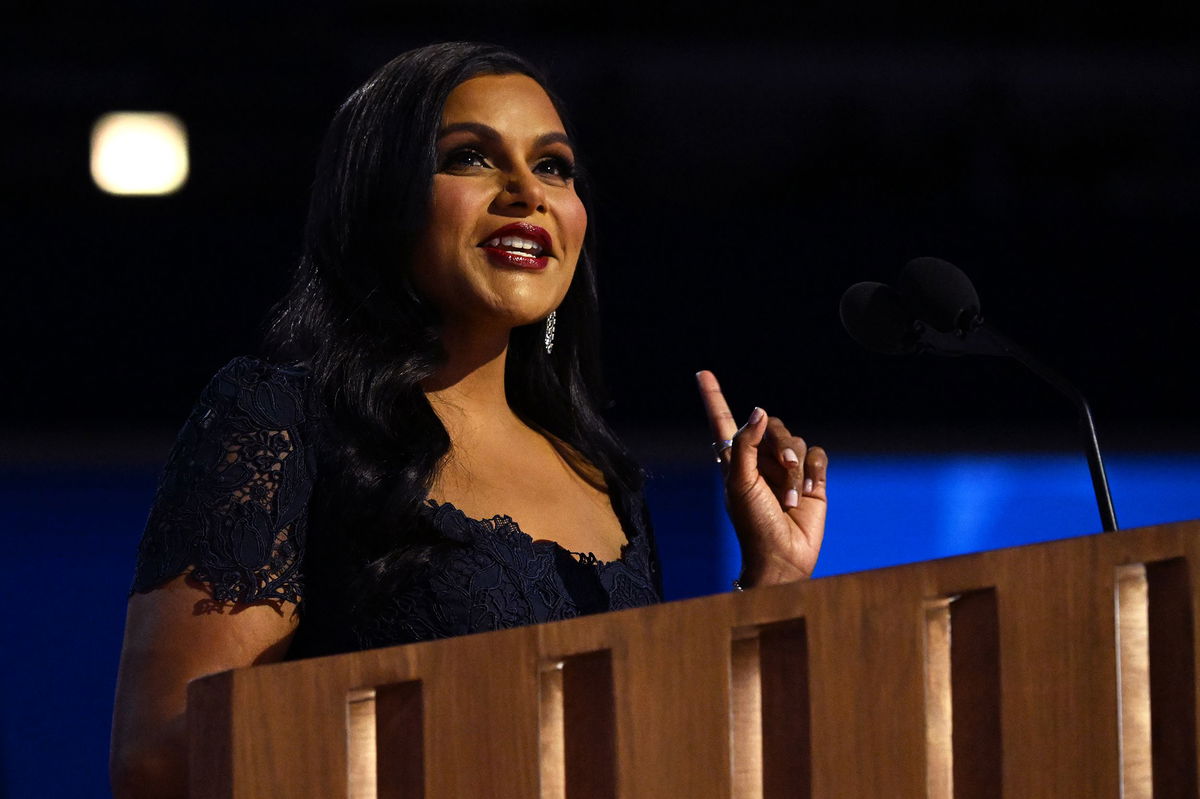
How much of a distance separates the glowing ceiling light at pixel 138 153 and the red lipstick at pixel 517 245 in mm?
1517

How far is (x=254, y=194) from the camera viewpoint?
2865mm

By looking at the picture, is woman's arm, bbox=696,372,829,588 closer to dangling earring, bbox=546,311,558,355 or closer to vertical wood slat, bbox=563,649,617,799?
dangling earring, bbox=546,311,558,355

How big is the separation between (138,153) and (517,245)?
1.65m

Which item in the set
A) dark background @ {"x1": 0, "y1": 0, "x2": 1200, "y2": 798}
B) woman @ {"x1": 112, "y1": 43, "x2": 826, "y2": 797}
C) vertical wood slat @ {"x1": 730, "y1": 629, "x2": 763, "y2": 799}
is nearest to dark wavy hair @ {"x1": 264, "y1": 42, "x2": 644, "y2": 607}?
woman @ {"x1": 112, "y1": 43, "x2": 826, "y2": 797}

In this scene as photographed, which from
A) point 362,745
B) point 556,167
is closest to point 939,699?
point 362,745

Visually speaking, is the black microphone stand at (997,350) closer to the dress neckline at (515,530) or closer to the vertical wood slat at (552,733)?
the dress neckline at (515,530)

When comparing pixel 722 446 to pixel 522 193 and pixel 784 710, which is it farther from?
pixel 784 710

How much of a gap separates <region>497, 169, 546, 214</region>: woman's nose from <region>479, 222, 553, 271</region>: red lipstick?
0.02 meters

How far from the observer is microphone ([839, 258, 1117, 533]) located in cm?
127

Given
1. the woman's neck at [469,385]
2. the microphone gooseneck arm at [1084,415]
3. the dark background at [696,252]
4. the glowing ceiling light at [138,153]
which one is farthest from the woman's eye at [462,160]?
the glowing ceiling light at [138,153]

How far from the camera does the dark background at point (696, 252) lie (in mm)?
2432

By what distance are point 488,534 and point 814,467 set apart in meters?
0.38

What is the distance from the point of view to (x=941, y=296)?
1275 mm

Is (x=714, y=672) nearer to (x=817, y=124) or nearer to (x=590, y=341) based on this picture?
(x=590, y=341)
